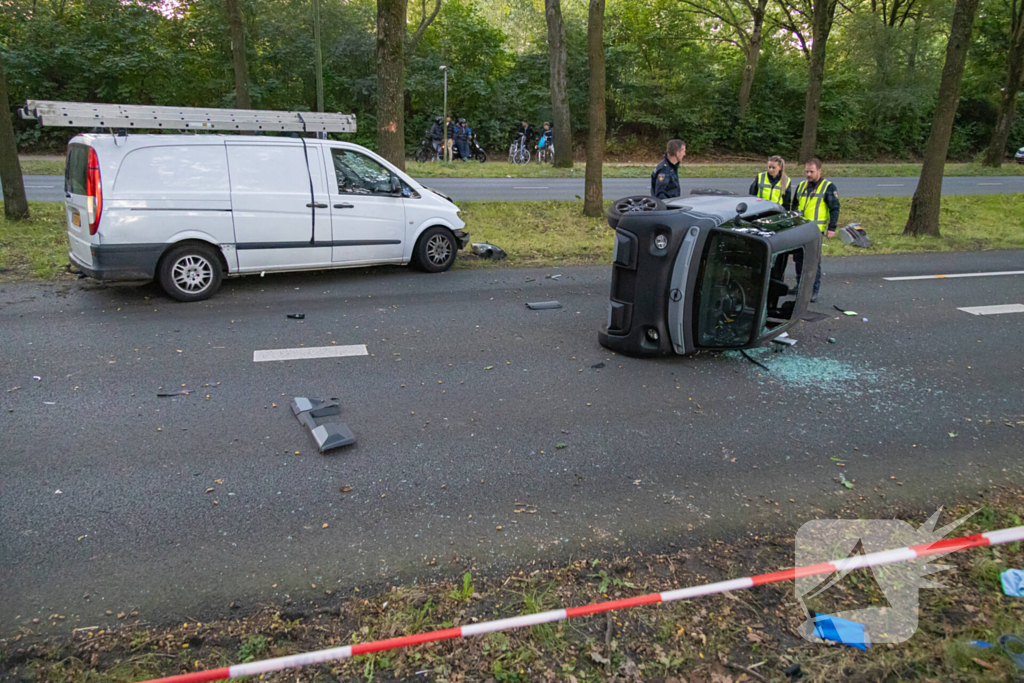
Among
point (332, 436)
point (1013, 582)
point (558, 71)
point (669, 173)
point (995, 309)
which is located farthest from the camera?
point (558, 71)

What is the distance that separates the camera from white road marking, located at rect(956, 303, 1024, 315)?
883cm

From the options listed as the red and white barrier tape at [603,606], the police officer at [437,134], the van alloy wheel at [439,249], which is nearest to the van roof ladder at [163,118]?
the van alloy wheel at [439,249]

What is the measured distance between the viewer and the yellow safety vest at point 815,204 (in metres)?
8.70

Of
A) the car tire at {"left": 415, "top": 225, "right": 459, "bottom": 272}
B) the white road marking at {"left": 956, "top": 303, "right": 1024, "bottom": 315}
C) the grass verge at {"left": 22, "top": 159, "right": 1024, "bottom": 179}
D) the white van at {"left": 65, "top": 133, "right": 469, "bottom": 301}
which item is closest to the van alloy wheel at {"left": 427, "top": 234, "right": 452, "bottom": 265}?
the car tire at {"left": 415, "top": 225, "right": 459, "bottom": 272}

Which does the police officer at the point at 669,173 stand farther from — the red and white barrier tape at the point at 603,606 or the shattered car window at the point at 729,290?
the red and white barrier tape at the point at 603,606

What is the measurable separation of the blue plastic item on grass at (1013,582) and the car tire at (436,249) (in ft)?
26.0

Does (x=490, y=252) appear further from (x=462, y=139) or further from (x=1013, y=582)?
(x=462, y=139)

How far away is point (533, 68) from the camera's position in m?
36.7

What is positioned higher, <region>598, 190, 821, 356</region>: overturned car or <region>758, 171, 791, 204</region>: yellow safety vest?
<region>758, 171, 791, 204</region>: yellow safety vest

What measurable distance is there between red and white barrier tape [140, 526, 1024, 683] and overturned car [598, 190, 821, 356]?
9.02 ft

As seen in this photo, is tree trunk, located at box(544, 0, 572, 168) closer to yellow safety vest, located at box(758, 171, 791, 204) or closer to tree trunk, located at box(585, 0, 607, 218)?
tree trunk, located at box(585, 0, 607, 218)

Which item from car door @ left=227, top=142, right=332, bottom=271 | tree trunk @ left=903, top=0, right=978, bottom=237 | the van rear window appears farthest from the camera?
tree trunk @ left=903, top=0, right=978, bottom=237

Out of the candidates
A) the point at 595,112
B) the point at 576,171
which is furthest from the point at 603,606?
the point at 576,171

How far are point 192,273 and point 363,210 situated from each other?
7.45 ft
